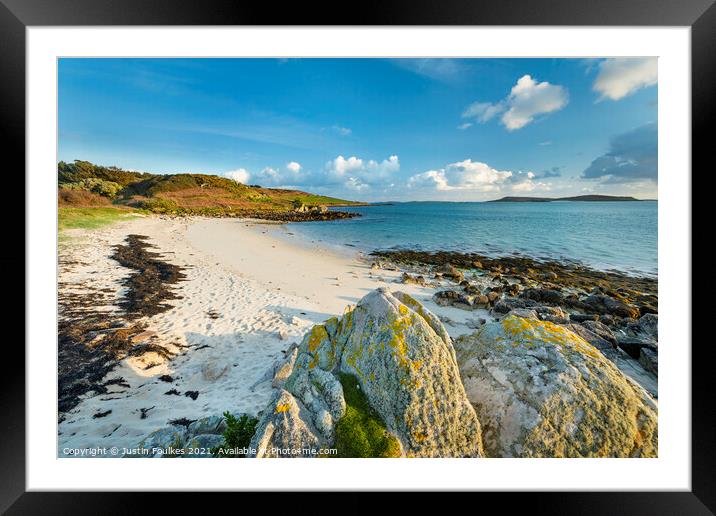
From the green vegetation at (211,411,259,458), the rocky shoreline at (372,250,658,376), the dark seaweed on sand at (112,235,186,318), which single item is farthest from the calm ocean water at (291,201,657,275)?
the green vegetation at (211,411,259,458)

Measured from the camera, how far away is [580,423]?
2086 millimetres

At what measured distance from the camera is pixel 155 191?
455 inches

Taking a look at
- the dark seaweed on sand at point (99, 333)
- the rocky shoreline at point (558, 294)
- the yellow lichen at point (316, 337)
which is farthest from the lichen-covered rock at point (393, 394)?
the dark seaweed on sand at point (99, 333)

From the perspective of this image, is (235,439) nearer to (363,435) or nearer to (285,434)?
(285,434)

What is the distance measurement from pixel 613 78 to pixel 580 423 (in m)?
5.08

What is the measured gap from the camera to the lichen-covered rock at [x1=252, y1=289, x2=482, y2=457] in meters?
2.05

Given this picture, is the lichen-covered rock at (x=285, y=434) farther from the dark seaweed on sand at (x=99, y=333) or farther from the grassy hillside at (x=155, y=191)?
the grassy hillside at (x=155, y=191)
